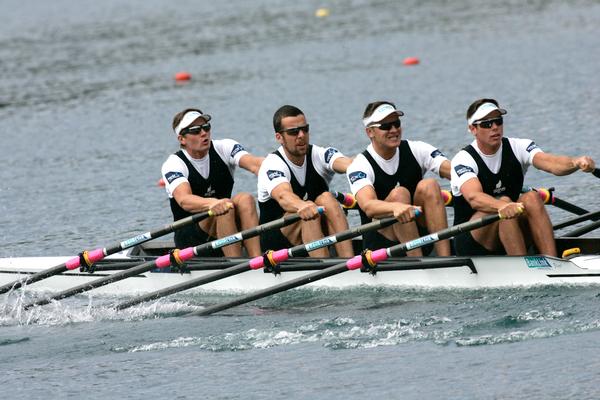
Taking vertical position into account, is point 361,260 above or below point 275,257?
below

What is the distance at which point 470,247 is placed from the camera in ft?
34.7

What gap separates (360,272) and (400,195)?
0.88m

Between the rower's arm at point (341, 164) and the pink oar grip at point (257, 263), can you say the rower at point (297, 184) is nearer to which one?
the rower's arm at point (341, 164)

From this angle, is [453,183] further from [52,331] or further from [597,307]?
[52,331]

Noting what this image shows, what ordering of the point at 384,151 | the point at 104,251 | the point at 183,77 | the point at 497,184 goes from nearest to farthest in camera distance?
the point at 497,184 → the point at 384,151 → the point at 104,251 → the point at 183,77

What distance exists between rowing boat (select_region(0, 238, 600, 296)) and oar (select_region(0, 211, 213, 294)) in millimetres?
308

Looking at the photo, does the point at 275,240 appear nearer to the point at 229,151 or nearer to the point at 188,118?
the point at 229,151

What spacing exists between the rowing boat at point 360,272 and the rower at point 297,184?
29cm

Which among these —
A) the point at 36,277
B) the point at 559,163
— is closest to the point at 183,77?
the point at 36,277

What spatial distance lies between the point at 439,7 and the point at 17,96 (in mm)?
13939

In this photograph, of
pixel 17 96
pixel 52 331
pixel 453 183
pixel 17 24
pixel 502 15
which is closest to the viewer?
pixel 453 183

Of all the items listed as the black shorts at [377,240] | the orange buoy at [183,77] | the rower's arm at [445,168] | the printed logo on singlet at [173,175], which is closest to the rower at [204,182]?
the printed logo on singlet at [173,175]

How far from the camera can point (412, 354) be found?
9281 mm

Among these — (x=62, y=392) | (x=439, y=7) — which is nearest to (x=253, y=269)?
(x=62, y=392)
